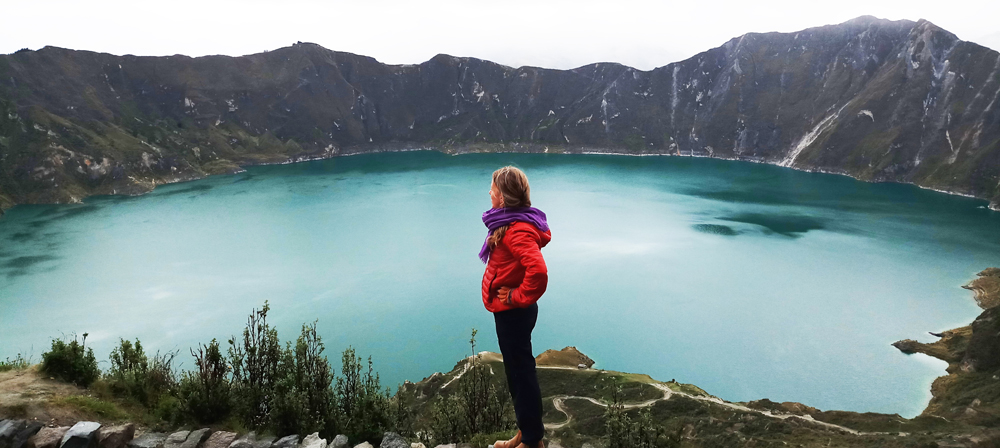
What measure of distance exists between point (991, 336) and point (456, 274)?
115 ft

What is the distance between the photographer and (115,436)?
5637 millimetres

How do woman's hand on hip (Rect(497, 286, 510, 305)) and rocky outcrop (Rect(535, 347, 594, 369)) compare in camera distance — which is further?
rocky outcrop (Rect(535, 347, 594, 369))

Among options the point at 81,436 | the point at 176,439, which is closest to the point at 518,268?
the point at 176,439

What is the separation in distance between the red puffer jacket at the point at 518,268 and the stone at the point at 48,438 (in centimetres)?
495

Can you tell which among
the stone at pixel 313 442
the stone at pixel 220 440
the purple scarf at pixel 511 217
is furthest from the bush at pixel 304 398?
the purple scarf at pixel 511 217

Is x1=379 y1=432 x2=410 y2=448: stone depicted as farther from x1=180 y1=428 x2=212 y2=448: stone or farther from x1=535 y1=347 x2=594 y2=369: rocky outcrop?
x1=535 y1=347 x2=594 y2=369: rocky outcrop

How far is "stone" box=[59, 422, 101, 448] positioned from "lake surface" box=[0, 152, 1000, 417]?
24.1 m

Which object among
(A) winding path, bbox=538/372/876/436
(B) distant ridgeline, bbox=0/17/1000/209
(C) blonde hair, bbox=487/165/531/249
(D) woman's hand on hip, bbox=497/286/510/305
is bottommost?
(A) winding path, bbox=538/372/876/436

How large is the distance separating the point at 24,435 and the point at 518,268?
569cm

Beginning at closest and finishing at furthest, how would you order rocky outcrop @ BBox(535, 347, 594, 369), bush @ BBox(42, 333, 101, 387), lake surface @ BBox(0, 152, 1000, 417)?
bush @ BBox(42, 333, 101, 387), rocky outcrop @ BBox(535, 347, 594, 369), lake surface @ BBox(0, 152, 1000, 417)

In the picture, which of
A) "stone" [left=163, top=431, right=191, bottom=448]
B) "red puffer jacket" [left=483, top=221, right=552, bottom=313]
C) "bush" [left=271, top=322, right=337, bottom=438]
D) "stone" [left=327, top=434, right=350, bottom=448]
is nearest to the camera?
"red puffer jacket" [left=483, top=221, right=552, bottom=313]

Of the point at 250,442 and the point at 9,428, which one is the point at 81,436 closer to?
the point at 9,428

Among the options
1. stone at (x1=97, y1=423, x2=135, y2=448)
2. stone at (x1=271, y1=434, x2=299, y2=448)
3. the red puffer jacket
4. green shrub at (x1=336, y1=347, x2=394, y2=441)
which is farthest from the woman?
stone at (x1=97, y1=423, x2=135, y2=448)

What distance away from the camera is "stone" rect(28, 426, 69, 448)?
552 centimetres
